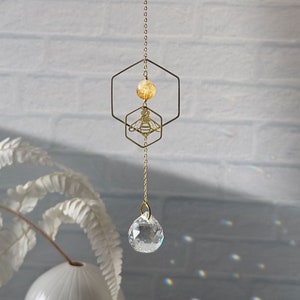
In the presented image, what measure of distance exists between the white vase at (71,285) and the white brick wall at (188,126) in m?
0.18

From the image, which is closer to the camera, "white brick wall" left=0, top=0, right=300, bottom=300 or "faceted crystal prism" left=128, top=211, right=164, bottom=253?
"faceted crystal prism" left=128, top=211, right=164, bottom=253

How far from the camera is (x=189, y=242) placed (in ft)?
3.59

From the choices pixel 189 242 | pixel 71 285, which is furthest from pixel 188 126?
pixel 71 285

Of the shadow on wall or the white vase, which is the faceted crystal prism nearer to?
the white vase

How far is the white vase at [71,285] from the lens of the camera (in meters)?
0.89

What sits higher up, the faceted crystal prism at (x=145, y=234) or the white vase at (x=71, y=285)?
the faceted crystal prism at (x=145, y=234)

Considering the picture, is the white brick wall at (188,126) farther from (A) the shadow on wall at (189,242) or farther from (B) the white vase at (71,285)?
(B) the white vase at (71,285)

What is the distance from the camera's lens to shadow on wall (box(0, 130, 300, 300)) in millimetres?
1081

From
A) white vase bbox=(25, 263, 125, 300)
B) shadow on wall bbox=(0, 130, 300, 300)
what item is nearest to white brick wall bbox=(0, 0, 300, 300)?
shadow on wall bbox=(0, 130, 300, 300)

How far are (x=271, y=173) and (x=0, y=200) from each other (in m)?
0.52

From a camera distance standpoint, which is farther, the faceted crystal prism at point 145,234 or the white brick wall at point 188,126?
the white brick wall at point 188,126

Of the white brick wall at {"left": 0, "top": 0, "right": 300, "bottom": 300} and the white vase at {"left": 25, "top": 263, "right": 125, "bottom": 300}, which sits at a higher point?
the white brick wall at {"left": 0, "top": 0, "right": 300, "bottom": 300}

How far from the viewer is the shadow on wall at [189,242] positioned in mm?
1081

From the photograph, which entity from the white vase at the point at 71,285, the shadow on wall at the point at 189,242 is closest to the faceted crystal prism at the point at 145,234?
the white vase at the point at 71,285
